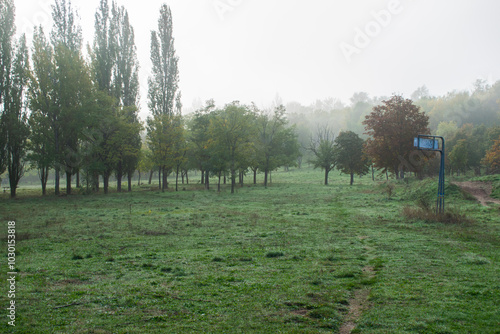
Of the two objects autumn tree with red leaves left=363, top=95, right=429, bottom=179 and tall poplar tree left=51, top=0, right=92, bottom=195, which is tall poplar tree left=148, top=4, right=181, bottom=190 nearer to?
tall poplar tree left=51, top=0, right=92, bottom=195

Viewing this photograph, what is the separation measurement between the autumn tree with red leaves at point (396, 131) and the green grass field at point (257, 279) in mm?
21707

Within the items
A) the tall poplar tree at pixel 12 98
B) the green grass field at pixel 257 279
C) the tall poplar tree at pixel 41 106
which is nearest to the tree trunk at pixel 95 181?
the tall poplar tree at pixel 41 106

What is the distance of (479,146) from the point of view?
55750 mm

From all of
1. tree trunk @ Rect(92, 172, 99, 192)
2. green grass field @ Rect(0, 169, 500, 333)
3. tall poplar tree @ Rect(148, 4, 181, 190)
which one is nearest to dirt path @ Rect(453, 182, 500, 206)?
green grass field @ Rect(0, 169, 500, 333)

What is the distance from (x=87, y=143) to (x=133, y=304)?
3781 centimetres

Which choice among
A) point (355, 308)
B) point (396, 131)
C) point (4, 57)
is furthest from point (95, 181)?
point (355, 308)

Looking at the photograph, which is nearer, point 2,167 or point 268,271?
point 268,271

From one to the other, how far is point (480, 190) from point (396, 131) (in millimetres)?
13711

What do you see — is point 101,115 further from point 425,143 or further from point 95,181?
point 425,143

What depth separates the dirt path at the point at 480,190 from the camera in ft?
68.7

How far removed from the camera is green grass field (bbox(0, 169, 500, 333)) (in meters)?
5.48

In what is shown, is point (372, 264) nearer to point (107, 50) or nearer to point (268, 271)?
point (268, 271)

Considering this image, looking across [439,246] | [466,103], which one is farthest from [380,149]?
[466,103]

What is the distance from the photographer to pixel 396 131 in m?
35.4
